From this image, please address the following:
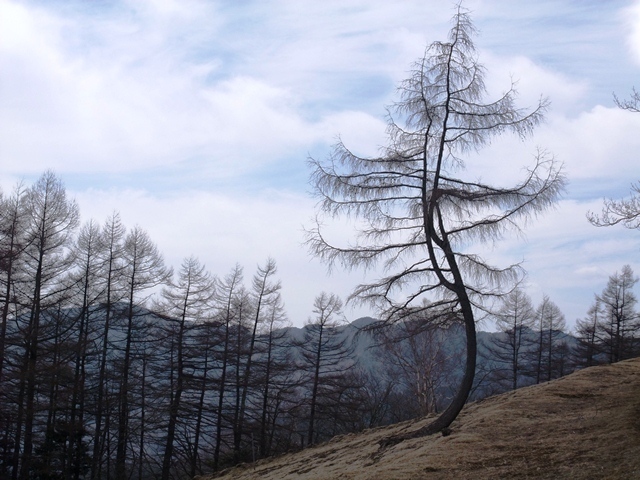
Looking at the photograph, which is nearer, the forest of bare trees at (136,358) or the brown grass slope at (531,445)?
the brown grass slope at (531,445)

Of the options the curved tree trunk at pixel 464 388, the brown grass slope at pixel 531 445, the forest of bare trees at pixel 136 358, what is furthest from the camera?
the forest of bare trees at pixel 136 358

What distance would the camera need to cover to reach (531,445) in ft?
29.2

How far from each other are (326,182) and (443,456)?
5884mm

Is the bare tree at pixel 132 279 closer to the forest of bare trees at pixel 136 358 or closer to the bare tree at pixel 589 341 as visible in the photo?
the forest of bare trees at pixel 136 358

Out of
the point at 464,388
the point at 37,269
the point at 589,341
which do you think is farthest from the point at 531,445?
the point at 589,341

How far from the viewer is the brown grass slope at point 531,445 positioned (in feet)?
25.2

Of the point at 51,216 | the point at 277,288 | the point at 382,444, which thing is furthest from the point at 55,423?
the point at 382,444

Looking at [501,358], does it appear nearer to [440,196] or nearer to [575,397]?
[575,397]

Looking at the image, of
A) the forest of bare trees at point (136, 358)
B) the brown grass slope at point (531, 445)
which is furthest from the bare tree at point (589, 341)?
the brown grass slope at point (531, 445)

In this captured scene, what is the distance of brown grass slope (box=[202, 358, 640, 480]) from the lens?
7684 mm

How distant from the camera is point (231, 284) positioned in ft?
105

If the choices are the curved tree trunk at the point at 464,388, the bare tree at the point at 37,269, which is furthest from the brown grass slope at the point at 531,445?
the bare tree at the point at 37,269

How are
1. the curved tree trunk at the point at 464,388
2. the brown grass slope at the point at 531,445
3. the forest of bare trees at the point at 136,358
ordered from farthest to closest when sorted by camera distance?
1. the forest of bare trees at the point at 136,358
2. the curved tree trunk at the point at 464,388
3. the brown grass slope at the point at 531,445

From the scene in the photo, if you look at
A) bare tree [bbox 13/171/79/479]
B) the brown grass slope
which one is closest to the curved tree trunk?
the brown grass slope
